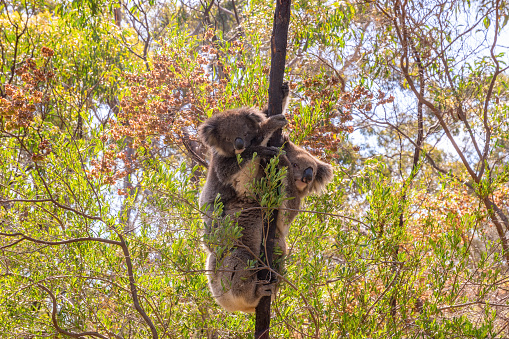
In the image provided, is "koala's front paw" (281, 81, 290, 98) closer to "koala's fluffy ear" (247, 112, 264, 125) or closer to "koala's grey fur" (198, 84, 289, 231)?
"koala's grey fur" (198, 84, 289, 231)

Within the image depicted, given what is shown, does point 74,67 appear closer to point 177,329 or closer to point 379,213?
point 177,329

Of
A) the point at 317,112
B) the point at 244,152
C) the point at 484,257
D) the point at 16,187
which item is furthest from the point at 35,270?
the point at 484,257

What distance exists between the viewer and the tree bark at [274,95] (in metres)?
2.75

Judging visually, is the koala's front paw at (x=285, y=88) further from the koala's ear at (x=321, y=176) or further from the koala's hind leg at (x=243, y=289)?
the koala's hind leg at (x=243, y=289)

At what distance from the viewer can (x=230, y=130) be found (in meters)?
3.28

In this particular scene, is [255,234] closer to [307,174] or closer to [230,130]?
[307,174]

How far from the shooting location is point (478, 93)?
18.0ft

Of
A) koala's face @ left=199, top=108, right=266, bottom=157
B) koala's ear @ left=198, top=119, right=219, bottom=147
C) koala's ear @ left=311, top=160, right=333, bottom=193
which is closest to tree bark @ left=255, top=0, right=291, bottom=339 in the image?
koala's face @ left=199, top=108, right=266, bottom=157

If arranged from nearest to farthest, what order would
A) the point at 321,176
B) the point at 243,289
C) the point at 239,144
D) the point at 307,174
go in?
1. the point at 239,144
2. the point at 243,289
3. the point at 307,174
4. the point at 321,176

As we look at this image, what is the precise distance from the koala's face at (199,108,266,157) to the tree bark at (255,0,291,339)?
0.91ft

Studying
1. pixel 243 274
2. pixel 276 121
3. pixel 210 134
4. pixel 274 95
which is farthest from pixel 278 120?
pixel 243 274

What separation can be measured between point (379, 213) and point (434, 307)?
76 centimetres

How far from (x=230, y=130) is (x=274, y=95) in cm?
54

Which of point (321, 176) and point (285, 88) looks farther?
point (321, 176)
